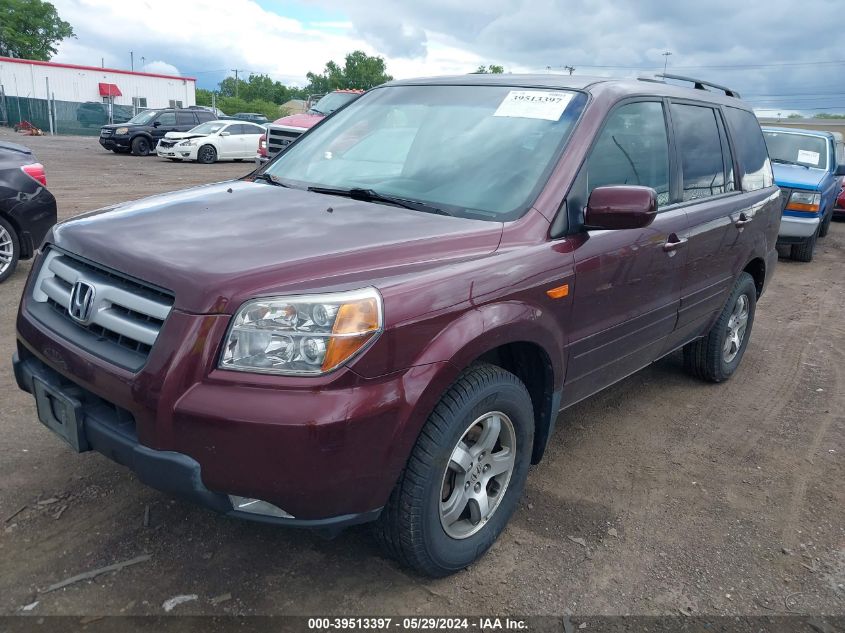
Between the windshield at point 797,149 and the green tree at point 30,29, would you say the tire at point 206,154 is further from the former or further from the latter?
the green tree at point 30,29

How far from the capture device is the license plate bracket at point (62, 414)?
8.00 ft

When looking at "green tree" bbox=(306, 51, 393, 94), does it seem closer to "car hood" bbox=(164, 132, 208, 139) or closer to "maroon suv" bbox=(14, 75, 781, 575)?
"car hood" bbox=(164, 132, 208, 139)

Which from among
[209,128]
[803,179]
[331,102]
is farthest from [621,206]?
[209,128]

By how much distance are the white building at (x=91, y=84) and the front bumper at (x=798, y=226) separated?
141 ft

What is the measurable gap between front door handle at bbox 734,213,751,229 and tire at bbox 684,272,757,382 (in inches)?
17.5

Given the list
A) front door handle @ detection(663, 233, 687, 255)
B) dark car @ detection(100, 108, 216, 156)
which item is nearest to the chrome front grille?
front door handle @ detection(663, 233, 687, 255)

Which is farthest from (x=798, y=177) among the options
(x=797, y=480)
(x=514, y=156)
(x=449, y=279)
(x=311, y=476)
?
(x=311, y=476)

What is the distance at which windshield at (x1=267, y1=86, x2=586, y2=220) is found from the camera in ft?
A: 9.98

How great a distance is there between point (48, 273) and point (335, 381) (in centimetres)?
146

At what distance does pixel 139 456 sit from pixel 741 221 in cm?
385

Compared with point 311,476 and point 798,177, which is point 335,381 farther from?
point 798,177

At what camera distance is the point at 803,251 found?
33.3ft

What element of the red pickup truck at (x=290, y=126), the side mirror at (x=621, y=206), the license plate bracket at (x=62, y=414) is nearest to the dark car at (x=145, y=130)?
the red pickup truck at (x=290, y=126)

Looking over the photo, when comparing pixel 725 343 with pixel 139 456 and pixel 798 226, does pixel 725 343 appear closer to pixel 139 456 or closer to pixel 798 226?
pixel 139 456
